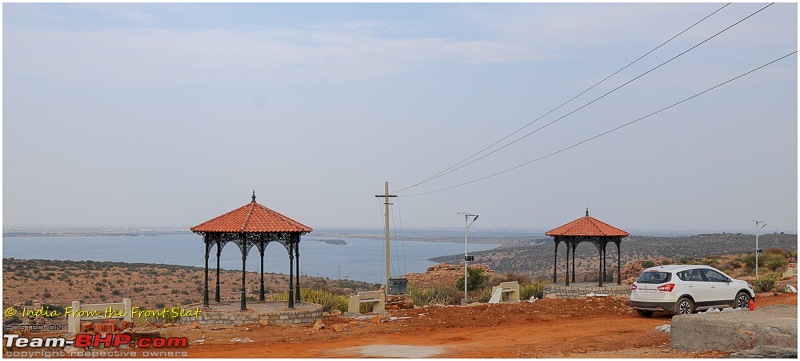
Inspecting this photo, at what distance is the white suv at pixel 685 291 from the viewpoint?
20609mm

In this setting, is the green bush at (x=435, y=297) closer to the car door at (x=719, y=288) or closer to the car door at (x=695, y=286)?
the car door at (x=695, y=286)

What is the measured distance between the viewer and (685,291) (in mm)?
20719

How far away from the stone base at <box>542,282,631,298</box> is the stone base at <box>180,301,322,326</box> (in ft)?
35.8

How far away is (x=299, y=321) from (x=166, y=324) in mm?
3528

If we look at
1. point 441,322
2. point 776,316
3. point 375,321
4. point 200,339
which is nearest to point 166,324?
point 200,339

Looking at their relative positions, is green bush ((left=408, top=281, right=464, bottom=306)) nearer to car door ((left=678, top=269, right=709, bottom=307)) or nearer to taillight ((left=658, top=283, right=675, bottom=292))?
taillight ((left=658, top=283, right=675, bottom=292))

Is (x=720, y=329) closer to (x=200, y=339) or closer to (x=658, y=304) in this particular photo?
(x=658, y=304)

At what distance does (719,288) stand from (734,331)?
8.77 m

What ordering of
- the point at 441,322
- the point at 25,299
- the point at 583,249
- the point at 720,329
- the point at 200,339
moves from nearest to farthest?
the point at 720,329 → the point at 200,339 → the point at 441,322 → the point at 25,299 → the point at 583,249

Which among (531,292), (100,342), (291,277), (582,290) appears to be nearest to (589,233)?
(582,290)

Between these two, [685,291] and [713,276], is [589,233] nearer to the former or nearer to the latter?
[713,276]

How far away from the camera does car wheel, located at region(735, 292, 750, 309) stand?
71.2 ft

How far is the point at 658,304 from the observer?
20.7m

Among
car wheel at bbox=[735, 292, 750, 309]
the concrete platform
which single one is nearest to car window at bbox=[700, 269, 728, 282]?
car wheel at bbox=[735, 292, 750, 309]
